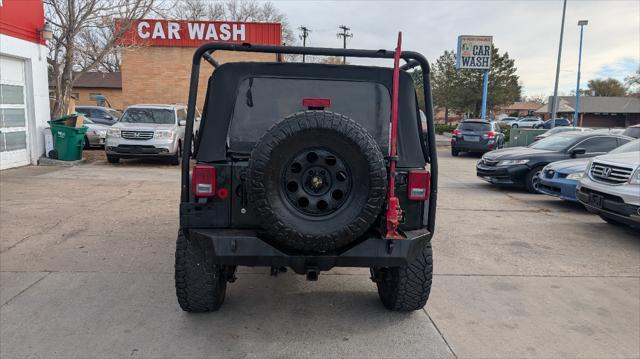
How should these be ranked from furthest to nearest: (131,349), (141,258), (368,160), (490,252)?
(490,252)
(141,258)
(131,349)
(368,160)

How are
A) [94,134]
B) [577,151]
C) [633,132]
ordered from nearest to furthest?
[577,151], [633,132], [94,134]

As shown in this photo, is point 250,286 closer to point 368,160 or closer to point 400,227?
point 400,227

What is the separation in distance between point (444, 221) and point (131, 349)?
5433 mm

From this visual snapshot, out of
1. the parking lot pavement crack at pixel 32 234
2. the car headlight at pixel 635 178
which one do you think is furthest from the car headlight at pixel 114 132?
the car headlight at pixel 635 178

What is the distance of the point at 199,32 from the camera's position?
2548 cm

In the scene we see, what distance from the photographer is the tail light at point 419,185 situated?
3.48 m

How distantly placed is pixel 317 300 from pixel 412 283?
0.93 metres

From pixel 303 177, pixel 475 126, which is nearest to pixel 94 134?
pixel 475 126

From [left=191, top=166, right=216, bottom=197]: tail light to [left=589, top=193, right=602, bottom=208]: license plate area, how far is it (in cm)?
560

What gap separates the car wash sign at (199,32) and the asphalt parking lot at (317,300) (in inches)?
757

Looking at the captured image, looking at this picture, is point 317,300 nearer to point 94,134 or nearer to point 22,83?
point 22,83

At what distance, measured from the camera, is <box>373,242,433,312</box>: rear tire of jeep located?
12.7ft

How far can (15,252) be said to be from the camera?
5496 mm

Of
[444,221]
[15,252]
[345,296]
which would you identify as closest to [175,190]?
[15,252]
